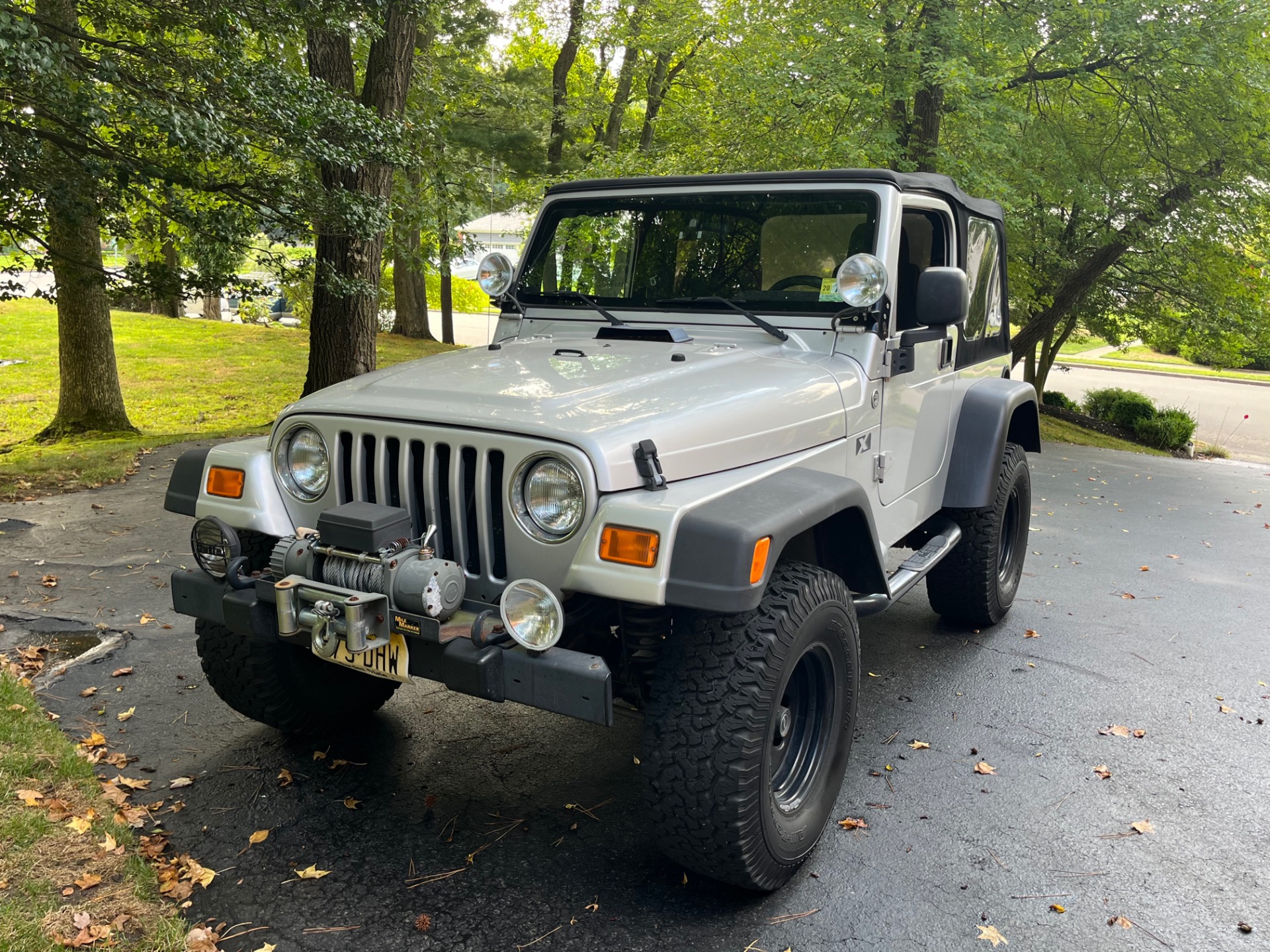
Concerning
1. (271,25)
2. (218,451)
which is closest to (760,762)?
(218,451)

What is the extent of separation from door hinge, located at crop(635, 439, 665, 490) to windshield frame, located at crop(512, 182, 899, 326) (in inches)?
52.2

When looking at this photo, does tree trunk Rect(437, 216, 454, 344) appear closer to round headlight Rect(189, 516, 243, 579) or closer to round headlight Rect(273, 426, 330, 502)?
round headlight Rect(273, 426, 330, 502)

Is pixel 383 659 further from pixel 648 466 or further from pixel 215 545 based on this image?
pixel 648 466

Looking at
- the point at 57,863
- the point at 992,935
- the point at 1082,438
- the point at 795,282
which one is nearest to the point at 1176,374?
the point at 1082,438

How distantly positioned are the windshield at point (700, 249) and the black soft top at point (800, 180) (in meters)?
0.05

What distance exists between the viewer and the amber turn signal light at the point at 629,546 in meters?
2.40

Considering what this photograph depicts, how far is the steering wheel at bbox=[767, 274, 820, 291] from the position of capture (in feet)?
12.3

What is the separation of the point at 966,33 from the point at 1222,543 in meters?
6.47

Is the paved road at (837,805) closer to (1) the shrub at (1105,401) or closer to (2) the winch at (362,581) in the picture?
(2) the winch at (362,581)

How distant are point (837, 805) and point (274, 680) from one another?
2048mm

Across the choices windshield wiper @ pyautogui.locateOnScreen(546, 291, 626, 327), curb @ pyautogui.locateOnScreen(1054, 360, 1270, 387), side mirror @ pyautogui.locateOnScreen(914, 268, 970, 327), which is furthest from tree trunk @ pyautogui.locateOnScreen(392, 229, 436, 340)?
curb @ pyautogui.locateOnScreen(1054, 360, 1270, 387)

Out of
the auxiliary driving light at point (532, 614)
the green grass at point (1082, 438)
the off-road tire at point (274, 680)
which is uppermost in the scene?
the auxiliary driving light at point (532, 614)

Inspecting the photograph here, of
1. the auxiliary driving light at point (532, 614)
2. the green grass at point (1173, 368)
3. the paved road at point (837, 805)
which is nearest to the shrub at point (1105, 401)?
the paved road at point (837, 805)

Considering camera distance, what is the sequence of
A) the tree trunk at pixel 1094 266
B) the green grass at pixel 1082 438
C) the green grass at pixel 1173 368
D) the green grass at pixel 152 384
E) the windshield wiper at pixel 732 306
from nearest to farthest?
the windshield wiper at pixel 732 306
the green grass at pixel 152 384
the tree trunk at pixel 1094 266
the green grass at pixel 1082 438
the green grass at pixel 1173 368
